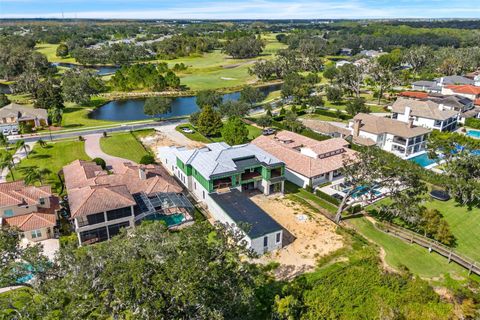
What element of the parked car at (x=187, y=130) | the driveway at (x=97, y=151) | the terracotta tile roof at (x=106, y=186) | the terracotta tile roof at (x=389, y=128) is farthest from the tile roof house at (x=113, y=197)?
the terracotta tile roof at (x=389, y=128)

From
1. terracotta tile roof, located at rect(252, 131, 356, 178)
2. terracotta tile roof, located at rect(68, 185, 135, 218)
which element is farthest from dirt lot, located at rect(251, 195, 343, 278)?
terracotta tile roof, located at rect(68, 185, 135, 218)

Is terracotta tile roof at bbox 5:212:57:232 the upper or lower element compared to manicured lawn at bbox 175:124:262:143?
upper

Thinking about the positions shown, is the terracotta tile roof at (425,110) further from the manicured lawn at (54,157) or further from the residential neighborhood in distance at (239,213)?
the manicured lawn at (54,157)

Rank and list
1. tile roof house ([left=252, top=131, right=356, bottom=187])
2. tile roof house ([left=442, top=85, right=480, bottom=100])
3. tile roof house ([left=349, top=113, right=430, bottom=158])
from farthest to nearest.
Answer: tile roof house ([left=442, top=85, right=480, bottom=100]) → tile roof house ([left=349, top=113, right=430, bottom=158]) → tile roof house ([left=252, top=131, right=356, bottom=187])

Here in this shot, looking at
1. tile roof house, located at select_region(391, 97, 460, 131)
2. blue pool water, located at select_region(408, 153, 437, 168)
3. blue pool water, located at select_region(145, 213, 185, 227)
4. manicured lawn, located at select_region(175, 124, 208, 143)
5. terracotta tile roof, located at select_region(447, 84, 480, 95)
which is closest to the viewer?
blue pool water, located at select_region(145, 213, 185, 227)

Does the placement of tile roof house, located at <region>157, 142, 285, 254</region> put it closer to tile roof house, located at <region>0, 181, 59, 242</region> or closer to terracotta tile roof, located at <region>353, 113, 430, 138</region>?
tile roof house, located at <region>0, 181, 59, 242</region>

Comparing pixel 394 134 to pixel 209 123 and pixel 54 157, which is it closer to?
pixel 209 123
